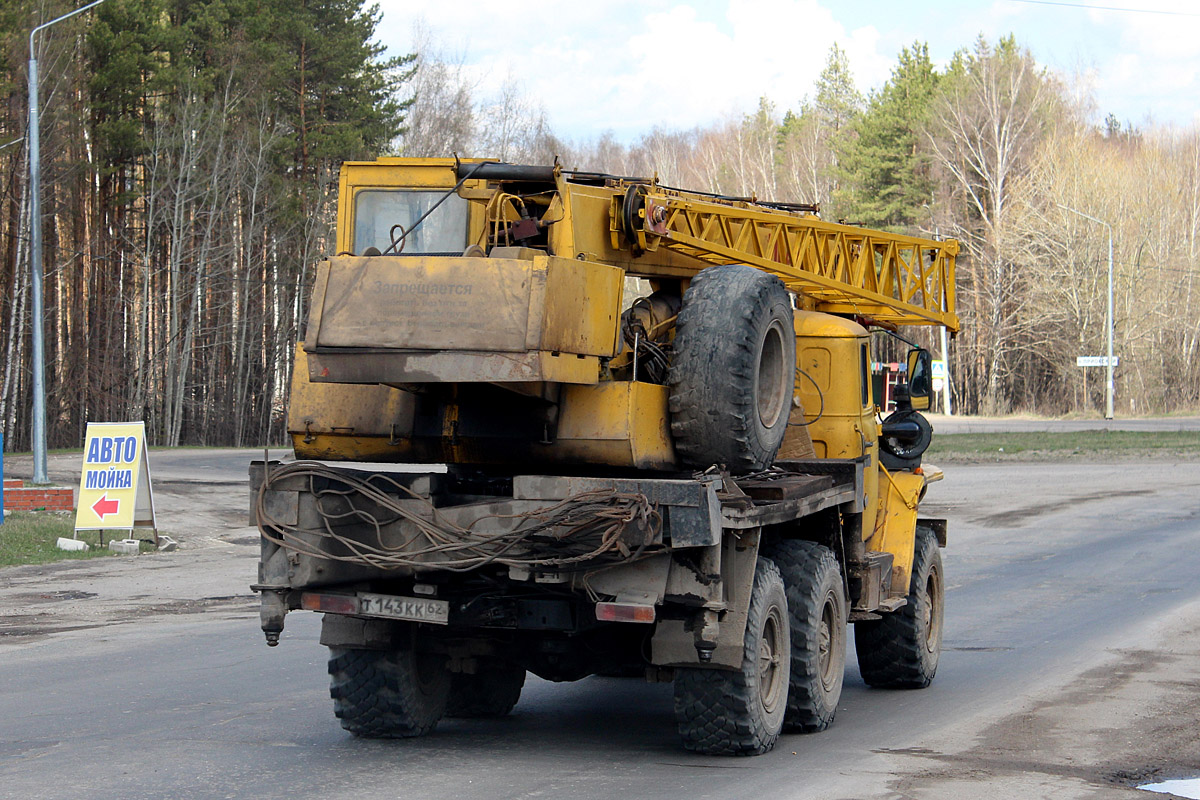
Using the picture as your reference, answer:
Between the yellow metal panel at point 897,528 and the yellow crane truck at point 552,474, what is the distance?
30.4 inches

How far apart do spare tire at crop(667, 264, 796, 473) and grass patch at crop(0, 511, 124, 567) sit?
40.0 ft

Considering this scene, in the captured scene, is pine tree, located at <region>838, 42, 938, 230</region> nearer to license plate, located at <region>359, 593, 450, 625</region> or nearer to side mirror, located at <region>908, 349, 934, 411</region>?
side mirror, located at <region>908, 349, 934, 411</region>

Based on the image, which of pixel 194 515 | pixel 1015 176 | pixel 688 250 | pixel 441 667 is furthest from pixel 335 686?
pixel 1015 176

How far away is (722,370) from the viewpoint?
7.33 metres

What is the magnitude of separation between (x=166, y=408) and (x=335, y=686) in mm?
40276

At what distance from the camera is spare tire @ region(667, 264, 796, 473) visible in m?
7.32

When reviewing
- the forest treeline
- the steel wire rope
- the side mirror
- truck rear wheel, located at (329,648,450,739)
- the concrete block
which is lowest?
the concrete block

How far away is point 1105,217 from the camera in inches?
2621

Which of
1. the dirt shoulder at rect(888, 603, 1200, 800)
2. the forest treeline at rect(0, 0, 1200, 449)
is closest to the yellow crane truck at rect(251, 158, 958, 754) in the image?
the dirt shoulder at rect(888, 603, 1200, 800)

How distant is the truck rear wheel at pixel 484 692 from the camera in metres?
8.71

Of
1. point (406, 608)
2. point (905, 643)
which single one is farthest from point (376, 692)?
point (905, 643)

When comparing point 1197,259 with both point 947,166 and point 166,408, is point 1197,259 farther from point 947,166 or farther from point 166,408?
point 166,408

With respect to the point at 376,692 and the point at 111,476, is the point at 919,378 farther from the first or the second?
the point at 111,476

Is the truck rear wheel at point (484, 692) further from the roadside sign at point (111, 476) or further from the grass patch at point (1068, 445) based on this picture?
the grass patch at point (1068, 445)
